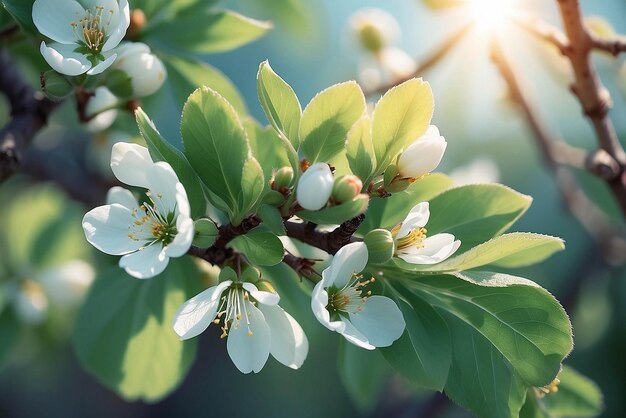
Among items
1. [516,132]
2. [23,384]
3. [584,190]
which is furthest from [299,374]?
[584,190]

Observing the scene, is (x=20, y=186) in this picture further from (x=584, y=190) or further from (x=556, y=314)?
(x=556, y=314)

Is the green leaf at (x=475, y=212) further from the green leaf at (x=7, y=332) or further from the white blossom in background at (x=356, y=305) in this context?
the green leaf at (x=7, y=332)

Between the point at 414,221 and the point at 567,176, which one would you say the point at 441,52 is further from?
the point at 414,221

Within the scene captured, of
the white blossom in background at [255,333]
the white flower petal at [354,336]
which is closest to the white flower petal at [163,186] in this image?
the white blossom in background at [255,333]

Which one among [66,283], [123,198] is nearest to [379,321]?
[123,198]

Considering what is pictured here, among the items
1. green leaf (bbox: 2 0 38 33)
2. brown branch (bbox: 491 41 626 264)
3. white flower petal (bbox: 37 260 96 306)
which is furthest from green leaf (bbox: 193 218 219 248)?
white flower petal (bbox: 37 260 96 306)

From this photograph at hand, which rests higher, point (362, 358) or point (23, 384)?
point (362, 358)
